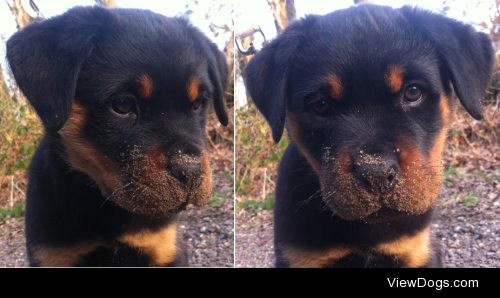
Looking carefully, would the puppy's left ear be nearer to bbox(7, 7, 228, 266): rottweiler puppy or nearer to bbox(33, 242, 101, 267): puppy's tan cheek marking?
bbox(7, 7, 228, 266): rottweiler puppy

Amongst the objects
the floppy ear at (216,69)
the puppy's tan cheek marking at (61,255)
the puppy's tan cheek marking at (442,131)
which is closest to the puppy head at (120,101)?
the floppy ear at (216,69)

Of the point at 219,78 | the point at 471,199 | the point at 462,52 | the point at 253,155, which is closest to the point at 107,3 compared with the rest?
the point at 219,78

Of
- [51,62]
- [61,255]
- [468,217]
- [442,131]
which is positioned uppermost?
[51,62]

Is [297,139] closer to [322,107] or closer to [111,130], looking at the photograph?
[322,107]

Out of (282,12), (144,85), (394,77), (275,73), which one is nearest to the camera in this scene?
(394,77)

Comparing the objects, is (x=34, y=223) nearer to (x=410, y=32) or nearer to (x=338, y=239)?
(x=338, y=239)

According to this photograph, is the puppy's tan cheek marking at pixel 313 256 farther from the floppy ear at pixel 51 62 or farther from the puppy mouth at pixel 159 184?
the floppy ear at pixel 51 62
